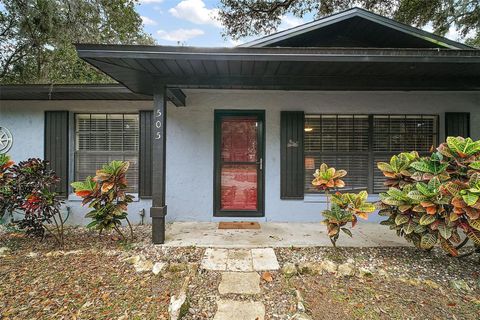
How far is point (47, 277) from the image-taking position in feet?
8.33

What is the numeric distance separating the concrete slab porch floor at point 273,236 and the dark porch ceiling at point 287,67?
207cm

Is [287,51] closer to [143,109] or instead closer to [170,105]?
[170,105]

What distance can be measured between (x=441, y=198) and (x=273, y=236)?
6.59 feet

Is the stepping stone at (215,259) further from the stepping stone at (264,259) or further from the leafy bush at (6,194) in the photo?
the leafy bush at (6,194)

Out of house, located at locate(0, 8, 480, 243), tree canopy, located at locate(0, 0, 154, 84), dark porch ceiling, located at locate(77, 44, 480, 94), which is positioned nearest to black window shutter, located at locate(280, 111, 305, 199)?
house, located at locate(0, 8, 480, 243)

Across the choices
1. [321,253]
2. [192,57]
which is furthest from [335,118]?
[192,57]

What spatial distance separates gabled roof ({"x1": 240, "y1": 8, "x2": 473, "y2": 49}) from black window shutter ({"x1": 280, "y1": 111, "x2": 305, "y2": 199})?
1179 mm

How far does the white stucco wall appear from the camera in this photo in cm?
430

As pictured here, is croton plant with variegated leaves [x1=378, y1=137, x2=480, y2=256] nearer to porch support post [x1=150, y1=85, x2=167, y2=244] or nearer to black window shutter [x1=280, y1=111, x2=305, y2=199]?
black window shutter [x1=280, y1=111, x2=305, y2=199]

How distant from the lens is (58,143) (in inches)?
170

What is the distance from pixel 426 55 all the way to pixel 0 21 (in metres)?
10.5

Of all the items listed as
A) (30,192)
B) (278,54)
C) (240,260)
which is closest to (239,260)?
(240,260)

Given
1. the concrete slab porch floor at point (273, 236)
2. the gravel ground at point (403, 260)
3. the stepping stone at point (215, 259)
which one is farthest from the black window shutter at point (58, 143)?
the gravel ground at point (403, 260)

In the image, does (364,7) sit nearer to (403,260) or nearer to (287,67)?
(287,67)
